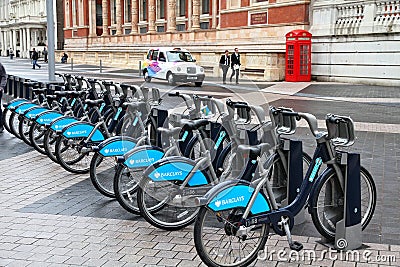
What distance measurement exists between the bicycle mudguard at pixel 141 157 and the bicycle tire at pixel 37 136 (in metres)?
3.67

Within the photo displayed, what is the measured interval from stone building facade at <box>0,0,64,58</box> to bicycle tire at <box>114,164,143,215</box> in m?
66.7

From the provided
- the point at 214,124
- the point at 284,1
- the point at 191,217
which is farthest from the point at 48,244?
the point at 284,1

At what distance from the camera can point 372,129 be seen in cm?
1119

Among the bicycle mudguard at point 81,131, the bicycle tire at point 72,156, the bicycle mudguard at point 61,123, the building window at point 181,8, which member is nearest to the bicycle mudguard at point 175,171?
the bicycle mudguard at point 81,131

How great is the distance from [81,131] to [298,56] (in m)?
17.8

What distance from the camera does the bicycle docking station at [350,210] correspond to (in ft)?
15.1

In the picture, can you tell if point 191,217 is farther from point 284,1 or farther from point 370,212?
point 284,1

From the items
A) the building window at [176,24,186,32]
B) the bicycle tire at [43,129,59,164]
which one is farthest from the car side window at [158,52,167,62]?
the building window at [176,24,186,32]

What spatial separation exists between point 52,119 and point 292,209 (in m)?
4.95

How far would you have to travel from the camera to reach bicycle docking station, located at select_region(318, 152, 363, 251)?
460cm

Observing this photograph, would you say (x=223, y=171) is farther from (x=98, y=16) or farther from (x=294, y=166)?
(x=98, y=16)

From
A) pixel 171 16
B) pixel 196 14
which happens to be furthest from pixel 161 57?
pixel 171 16

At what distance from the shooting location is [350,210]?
4.64 metres

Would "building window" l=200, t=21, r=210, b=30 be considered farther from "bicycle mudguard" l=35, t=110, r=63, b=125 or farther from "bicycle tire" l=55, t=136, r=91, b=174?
"bicycle tire" l=55, t=136, r=91, b=174
